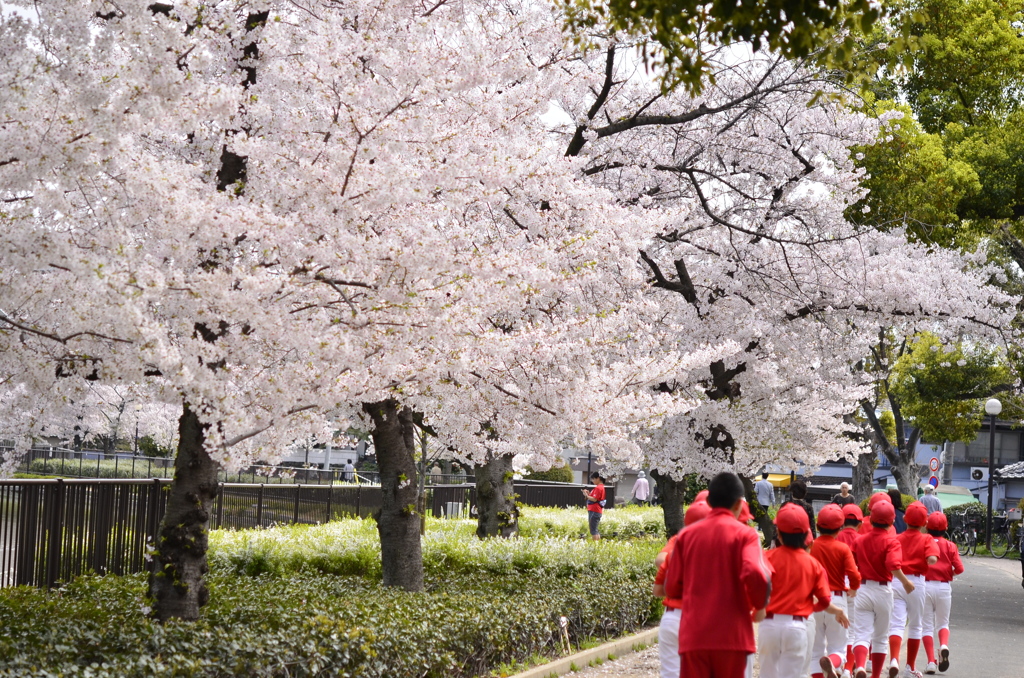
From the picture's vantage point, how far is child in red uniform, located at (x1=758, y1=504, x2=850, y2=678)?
287 inches

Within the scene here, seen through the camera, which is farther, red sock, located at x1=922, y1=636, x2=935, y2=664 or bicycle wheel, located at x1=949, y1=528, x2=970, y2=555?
bicycle wheel, located at x1=949, y1=528, x2=970, y2=555

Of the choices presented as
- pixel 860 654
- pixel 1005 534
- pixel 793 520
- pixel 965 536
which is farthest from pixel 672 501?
pixel 1005 534

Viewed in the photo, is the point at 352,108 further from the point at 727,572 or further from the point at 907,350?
the point at 907,350

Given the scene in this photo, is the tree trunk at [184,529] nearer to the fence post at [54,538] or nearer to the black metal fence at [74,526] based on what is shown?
the black metal fence at [74,526]

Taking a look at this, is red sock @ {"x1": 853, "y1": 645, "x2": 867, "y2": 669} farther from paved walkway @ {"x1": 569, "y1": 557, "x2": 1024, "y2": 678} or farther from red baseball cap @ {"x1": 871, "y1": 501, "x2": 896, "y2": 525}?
paved walkway @ {"x1": 569, "y1": 557, "x2": 1024, "y2": 678}

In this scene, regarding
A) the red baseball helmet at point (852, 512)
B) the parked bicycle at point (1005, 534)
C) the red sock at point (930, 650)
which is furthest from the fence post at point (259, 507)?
the parked bicycle at point (1005, 534)

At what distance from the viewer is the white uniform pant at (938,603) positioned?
1038cm

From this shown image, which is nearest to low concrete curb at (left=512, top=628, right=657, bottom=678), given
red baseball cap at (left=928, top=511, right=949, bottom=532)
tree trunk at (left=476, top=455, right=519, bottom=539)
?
red baseball cap at (left=928, top=511, right=949, bottom=532)

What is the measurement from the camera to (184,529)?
803 centimetres

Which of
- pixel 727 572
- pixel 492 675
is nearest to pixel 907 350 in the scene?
pixel 492 675

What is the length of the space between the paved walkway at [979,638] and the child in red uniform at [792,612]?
2369mm

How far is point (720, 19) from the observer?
4883 mm

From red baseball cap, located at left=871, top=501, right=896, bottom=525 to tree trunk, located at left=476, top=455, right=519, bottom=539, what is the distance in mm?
7605

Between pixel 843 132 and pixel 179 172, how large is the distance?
11.3 metres
